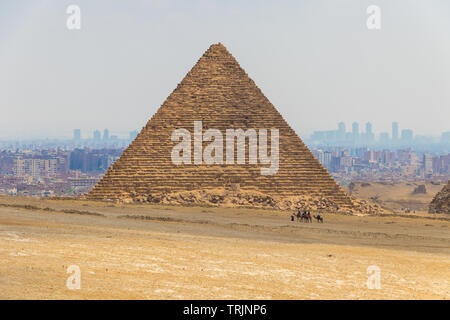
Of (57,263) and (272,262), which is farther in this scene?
(272,262)

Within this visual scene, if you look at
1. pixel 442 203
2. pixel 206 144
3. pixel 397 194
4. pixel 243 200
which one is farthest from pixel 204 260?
pixel 397 194

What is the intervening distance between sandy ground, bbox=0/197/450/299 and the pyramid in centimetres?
1334

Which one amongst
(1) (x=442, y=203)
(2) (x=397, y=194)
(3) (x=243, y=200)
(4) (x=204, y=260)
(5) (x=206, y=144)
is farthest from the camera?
(2) (x=397, y=194)

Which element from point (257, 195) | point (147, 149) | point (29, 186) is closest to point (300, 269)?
Answer: point (257, 195)

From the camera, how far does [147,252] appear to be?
50.7 feet

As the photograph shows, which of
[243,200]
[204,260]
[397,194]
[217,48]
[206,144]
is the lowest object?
[397,194]

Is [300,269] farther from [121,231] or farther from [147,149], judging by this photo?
[147,149]

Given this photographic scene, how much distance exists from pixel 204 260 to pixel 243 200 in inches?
903

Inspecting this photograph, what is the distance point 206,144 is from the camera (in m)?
40.1

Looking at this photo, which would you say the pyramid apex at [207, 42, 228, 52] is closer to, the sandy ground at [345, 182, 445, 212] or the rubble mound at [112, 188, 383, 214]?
the rubble mound at [112, 188, 383, 214]

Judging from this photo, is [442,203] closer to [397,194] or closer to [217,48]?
[217,48]

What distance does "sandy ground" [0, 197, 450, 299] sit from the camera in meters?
11.6

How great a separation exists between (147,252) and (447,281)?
6.96 meters

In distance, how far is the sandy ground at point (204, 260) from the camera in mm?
11594
